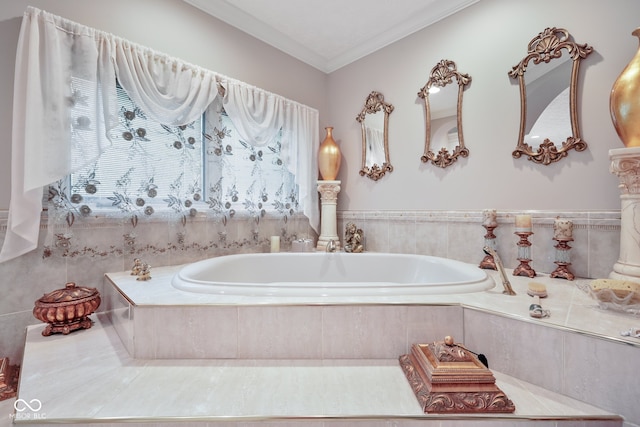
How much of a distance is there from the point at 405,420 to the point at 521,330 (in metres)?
0.54

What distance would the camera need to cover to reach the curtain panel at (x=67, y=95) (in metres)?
1.32

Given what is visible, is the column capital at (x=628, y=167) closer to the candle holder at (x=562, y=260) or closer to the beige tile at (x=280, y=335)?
the candle holder at (x=562, y=260)

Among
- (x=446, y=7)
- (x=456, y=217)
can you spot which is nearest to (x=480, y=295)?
(x=456, y=217)

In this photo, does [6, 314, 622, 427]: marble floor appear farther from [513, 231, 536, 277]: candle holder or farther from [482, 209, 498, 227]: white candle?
[482, 209, 498, 227]: white candle

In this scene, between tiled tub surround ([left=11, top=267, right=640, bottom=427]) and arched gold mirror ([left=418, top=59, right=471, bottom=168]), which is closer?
tiled tub surround ([left=11, top=267, right=640, bottom=427])

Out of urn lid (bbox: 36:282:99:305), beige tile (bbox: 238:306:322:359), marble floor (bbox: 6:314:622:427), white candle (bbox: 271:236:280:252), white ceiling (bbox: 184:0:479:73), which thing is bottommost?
marble floor (bbox: 6:314:622:427)

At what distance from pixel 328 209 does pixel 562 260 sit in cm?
171

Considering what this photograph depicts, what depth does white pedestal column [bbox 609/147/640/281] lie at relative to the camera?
1276 millimetres

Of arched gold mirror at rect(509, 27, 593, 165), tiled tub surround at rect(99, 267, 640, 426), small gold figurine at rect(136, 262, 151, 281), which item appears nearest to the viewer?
tiled tub surround at rect(99, 267, 640, 426)

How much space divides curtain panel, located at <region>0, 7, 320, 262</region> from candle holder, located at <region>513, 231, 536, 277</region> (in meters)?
2.21

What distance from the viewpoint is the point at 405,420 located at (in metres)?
0.84

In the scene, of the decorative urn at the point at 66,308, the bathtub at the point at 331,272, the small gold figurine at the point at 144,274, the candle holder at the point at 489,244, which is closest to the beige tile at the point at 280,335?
the bathtub at the point at 331,272

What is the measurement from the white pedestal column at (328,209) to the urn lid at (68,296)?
66.4 inches

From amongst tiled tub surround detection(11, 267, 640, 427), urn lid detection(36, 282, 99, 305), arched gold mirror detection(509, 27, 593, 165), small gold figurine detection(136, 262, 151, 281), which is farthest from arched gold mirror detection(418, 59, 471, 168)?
urn lid detection(36, 282, 99, 305)
